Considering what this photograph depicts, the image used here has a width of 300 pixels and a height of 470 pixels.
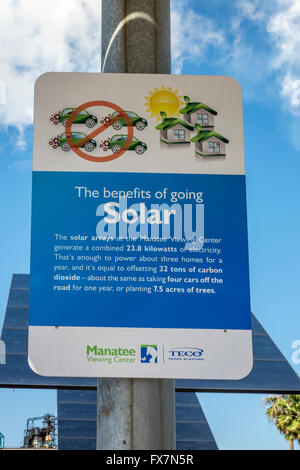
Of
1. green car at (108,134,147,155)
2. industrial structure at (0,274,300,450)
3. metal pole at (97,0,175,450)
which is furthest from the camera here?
industrial structure at (0,274,300,450)

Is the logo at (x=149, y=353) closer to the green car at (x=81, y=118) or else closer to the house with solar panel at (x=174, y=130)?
the house with solar panel at (x=174, y=130)

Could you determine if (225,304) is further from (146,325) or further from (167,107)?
(167,107)

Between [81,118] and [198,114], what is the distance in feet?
1.88

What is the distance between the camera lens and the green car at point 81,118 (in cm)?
284

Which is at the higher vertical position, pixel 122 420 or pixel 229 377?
pixel 229 377

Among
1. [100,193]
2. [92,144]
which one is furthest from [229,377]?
[92,144]

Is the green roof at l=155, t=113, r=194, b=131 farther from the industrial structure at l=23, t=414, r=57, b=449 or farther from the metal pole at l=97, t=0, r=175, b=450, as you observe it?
the industrial structure at l=23, t=414, r=57, b=449

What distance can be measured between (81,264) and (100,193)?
0.35 metres

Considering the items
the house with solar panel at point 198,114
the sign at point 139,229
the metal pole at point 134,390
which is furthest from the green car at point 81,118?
the house with solar panel at point 198,114

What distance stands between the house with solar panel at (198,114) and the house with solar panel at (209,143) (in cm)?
5

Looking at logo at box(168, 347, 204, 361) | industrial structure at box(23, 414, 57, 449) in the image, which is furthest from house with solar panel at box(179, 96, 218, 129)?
industrial structure at box(23, 414, 57, 449)

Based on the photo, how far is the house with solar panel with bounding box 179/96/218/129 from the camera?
286 cm

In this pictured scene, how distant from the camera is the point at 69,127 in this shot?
2820mm

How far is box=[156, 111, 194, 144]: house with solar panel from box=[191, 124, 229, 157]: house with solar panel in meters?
0.04
